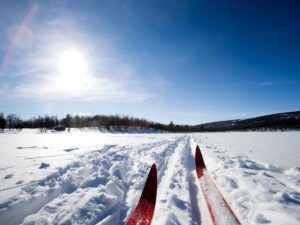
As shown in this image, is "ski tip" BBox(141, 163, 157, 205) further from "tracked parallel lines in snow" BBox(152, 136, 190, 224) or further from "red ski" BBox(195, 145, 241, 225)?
"red ski" BBox(195, 145, 241, 225)

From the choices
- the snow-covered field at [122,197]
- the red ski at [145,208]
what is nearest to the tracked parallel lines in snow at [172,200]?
the snow-covered field at [122,197]

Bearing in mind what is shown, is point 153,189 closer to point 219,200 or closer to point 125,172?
point 219,200

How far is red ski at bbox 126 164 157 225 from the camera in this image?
294 cm

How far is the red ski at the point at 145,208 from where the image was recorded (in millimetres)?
2941

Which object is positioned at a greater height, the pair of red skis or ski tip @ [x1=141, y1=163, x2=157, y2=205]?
ski tip @ [x1=141, y1=163, x2=157, y2=205]

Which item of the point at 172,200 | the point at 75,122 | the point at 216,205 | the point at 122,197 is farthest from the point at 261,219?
the point at 75,122

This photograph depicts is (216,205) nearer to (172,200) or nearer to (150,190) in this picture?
(172,200)

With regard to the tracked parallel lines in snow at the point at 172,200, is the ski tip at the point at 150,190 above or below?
above

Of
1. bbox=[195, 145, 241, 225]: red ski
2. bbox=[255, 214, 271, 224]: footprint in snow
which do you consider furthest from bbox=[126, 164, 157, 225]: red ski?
bbox=[255, 214, 271, 224]: footprint in snow

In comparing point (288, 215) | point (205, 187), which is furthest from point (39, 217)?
point (288, 215)

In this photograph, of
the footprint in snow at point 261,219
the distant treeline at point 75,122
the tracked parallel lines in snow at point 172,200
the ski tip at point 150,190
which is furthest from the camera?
the distant treeline at point 75,122

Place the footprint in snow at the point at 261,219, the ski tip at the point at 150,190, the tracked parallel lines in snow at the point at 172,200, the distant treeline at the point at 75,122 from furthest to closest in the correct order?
the distant treeline at the point at 75,122 → the ski tip at the point at 150,190 → the tracked parallel lines in snow at the point at 172,200 → the footprint in snow at the point at 261,219

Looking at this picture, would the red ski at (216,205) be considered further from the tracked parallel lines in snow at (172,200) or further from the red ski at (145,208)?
the red ski at (145,208)

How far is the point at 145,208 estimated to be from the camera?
11.0ft
